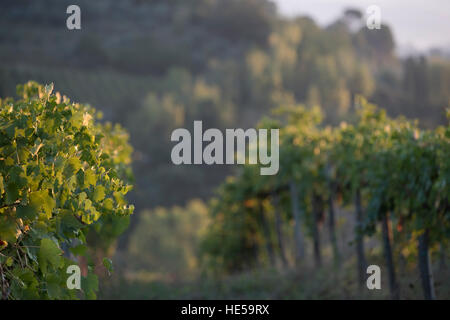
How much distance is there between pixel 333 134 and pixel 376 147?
3.88 metres

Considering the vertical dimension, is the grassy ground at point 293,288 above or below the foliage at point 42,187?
below

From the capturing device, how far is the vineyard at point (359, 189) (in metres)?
7.07

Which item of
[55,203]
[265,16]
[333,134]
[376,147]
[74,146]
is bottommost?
[55,203]

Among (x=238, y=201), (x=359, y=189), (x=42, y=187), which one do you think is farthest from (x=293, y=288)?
(x=42, y=187)

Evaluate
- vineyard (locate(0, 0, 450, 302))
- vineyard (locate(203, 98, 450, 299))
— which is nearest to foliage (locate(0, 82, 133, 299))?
vineyard (locate(0, 0, 450, 302))

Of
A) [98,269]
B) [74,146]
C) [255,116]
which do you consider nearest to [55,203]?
[74,146]

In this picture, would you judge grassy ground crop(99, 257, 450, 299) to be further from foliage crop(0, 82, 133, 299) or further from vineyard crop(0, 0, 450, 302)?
foliage crop(0, 82, 133, 299)

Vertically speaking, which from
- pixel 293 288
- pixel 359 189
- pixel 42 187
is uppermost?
pixel 359 189

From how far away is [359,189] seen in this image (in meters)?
10.2

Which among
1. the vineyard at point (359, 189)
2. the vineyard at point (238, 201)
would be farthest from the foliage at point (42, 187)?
the vineyard at point (359, 189)

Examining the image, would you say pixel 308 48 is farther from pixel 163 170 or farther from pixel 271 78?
pixel 163 170

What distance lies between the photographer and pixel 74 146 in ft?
13.6

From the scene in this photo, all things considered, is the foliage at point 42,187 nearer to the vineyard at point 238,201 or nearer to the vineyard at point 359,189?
the vineyard at point 238,201

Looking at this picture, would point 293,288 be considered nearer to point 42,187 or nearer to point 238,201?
point 238,201
